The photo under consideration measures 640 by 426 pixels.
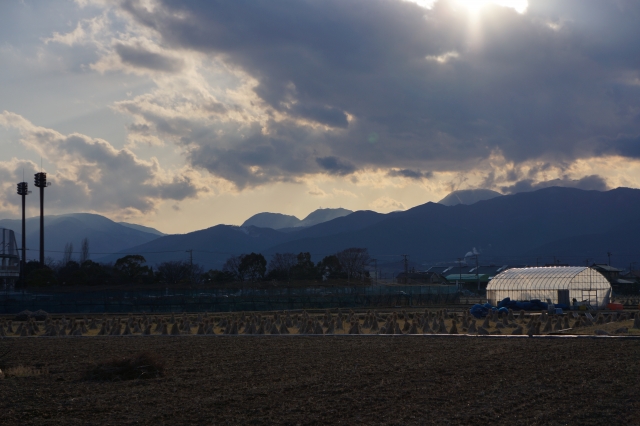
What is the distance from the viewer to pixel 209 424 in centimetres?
998

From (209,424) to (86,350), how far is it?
13386 millimetres

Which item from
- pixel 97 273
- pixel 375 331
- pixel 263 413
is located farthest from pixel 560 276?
pixel 97 273

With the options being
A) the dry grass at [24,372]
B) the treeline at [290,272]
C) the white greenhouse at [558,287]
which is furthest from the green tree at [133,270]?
the dry grass at [24,372]

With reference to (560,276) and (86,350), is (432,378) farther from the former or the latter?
(560,276)

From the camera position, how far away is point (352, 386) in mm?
13094

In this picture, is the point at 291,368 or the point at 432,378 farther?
the point at 291,368

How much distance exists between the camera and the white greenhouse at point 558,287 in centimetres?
5166

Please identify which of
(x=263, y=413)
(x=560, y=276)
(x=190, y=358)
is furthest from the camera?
(x=560, y=276)

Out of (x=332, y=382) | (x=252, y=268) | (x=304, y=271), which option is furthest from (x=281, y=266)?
(x=332, y=382)

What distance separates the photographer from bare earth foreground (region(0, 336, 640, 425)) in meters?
10.4

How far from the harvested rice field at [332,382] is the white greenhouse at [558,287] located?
30.1m

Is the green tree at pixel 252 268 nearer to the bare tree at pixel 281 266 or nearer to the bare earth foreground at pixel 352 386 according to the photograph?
the bare tree at pixel 281 266

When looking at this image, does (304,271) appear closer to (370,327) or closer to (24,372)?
(370,327)

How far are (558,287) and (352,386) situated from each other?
4318cm
